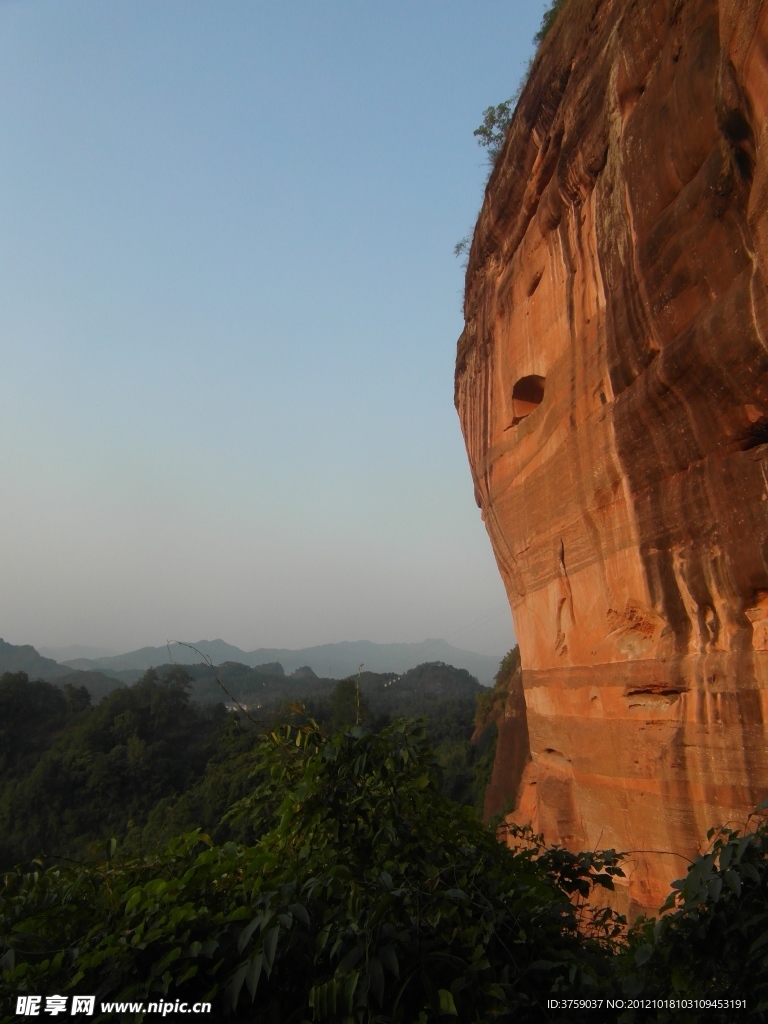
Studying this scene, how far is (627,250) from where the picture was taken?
6.68m

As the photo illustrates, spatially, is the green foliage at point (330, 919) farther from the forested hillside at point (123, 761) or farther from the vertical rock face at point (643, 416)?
the forested hillside at point (123, 761)

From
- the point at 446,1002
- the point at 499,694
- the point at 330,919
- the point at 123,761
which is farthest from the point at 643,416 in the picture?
the point at 123,761

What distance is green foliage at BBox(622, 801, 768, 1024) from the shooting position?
2438 mm

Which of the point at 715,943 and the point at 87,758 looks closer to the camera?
the point at 715,943

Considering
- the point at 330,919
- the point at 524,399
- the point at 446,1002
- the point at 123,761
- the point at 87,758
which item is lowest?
the point at 123,761

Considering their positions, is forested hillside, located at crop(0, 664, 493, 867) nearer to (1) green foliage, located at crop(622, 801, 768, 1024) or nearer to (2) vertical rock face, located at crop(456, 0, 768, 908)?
(2) vertical rock face, located at crop(456, 0, 768, 908)

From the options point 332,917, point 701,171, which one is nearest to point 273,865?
point 332,917

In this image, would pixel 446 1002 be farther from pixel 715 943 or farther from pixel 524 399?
pixel 524 399

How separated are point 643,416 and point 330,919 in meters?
5.30

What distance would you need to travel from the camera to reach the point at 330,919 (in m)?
2.72

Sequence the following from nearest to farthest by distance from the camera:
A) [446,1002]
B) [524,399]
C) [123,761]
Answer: [446,1002] → [524,399] → [123,761]

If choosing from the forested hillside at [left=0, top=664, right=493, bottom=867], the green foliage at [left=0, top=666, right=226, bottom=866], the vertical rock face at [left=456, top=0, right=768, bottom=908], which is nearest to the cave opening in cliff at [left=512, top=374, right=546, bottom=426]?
the vertical rock face at [left=456, top=0, right=768, bottom=908]

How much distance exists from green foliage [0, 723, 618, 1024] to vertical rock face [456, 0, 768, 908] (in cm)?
307

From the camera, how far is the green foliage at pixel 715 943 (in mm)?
2438
